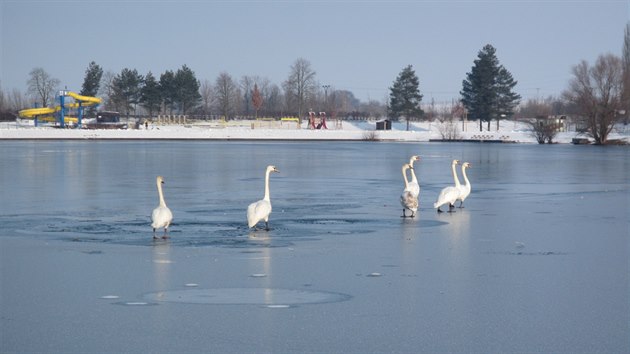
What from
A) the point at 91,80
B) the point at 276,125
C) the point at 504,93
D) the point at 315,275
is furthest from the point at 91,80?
the point at 315,275

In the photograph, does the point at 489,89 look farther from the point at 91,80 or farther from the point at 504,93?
the point at 91,80

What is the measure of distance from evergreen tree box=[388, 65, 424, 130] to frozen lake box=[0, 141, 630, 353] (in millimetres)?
75305

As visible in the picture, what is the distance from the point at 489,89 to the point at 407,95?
1055 centimetres

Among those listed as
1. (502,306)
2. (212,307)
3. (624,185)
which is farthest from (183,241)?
(624,185)

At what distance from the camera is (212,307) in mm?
7414

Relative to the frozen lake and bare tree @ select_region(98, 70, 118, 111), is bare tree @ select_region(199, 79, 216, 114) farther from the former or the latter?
the frozen lake

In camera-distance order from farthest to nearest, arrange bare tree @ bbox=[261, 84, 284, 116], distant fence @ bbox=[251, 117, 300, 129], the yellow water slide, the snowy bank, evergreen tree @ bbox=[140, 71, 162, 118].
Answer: bare tree @ bbox=[261, 84, 284, 116] < evergreen tree @ bbox=[140, 71, 162, 118] < distant fence @ bbox=[251, 117, 300, 129] < the yellow water slide < the snowy bank

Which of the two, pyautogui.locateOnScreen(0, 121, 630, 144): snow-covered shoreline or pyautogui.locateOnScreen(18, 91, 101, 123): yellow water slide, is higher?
pyautogui.locateOnScreen(18, 91, 101, 123): yellow water slide

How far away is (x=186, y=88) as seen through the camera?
9806 centimetres

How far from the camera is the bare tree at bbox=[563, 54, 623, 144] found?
6325 cm

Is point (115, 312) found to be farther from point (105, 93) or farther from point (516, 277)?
point (105, 93)

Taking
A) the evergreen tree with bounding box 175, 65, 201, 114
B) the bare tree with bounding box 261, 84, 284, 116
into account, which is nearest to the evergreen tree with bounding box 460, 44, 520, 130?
the evergreen tree with bounding box 175, 65, 201, 114

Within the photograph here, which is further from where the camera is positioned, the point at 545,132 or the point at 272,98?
the point at 272,98

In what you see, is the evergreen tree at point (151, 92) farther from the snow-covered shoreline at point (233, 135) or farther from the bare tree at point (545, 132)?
the bare tree at point (545, 132)
